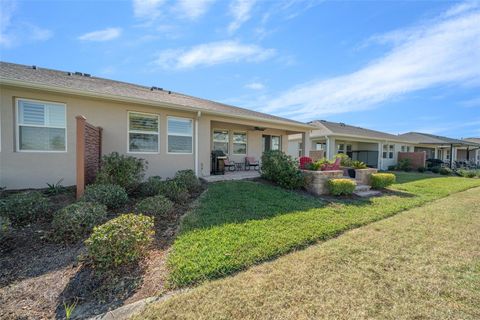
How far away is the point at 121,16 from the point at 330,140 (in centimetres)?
1519

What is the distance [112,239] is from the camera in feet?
9.68

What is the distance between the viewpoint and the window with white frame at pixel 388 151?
72.1ft

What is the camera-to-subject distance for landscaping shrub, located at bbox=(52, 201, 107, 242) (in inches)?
152

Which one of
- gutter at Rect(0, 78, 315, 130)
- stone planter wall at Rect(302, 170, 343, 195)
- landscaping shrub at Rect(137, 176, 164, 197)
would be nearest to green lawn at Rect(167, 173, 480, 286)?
stone planter wall at Rect(302, 170, 343, 195)

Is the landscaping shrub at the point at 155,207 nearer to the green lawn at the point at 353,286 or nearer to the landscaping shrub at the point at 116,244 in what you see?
the landscaping shrub at the point at 116,244

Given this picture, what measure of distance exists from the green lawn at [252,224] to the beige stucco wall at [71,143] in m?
2.46

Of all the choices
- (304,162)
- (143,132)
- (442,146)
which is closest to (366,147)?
(442,146)

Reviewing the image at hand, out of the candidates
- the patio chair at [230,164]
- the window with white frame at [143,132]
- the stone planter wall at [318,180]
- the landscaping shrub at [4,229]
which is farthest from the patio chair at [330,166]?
the landscaping shrub at [4,229]

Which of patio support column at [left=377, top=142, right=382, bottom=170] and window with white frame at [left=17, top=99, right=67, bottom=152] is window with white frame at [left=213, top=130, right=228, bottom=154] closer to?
window with white frame at [left=17, top=99, right=67, bottom=152]

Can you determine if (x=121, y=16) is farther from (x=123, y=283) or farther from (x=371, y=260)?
(x=371, y=260)

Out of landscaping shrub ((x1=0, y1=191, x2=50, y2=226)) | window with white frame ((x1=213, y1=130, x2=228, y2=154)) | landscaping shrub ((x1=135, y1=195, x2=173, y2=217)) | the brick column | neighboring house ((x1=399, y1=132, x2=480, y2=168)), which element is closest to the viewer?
landscaping shrub ((x1=0, y1=191, x2=50, y2=226))

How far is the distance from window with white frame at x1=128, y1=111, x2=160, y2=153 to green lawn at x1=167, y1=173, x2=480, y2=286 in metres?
2.98

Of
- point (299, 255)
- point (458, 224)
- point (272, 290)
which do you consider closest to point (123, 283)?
point (272, 290)

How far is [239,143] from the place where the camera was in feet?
42.9
